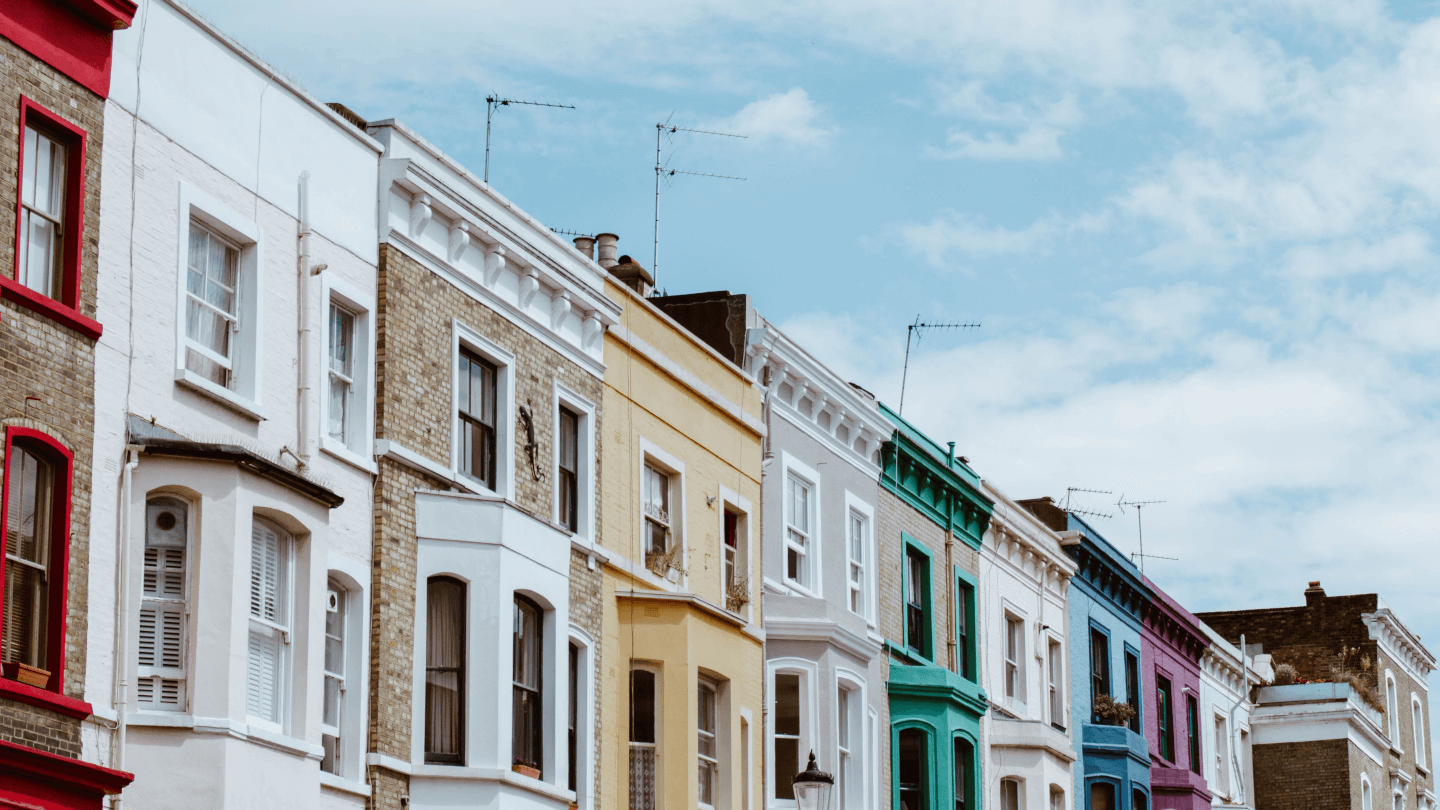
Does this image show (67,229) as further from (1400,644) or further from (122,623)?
(1400,644)

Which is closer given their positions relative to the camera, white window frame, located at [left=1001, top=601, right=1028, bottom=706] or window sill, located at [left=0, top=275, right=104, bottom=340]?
window sill, located at [left=0, top=275, right=104, bottom=340]

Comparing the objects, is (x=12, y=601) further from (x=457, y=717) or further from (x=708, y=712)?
(x=708, y=712)

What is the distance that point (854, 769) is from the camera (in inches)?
1329

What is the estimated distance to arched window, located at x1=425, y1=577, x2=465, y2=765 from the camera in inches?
938

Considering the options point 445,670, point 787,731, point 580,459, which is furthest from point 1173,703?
point 445,670

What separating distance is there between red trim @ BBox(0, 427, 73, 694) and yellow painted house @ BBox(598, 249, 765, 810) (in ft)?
34.1

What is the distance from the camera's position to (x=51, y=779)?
57.6 feet

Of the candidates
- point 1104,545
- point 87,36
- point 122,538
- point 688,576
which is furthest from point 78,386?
point 1104,545

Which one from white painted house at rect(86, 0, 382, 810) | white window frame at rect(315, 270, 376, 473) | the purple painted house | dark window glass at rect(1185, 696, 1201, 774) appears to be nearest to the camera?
white painted house at rect(86, 0, 382, 810)

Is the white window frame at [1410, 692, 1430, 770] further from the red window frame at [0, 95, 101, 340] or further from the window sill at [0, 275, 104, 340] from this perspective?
the red window frame at [0, 95, 101, 340]

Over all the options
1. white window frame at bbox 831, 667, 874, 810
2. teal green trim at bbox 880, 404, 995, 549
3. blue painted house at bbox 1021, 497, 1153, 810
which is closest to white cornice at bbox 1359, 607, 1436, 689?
blue painted house at bbox 1021, 497, 1153, 810

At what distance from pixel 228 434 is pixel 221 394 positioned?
0.45 metres

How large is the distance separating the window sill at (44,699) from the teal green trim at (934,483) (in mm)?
20252

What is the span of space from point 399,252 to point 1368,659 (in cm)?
4758
